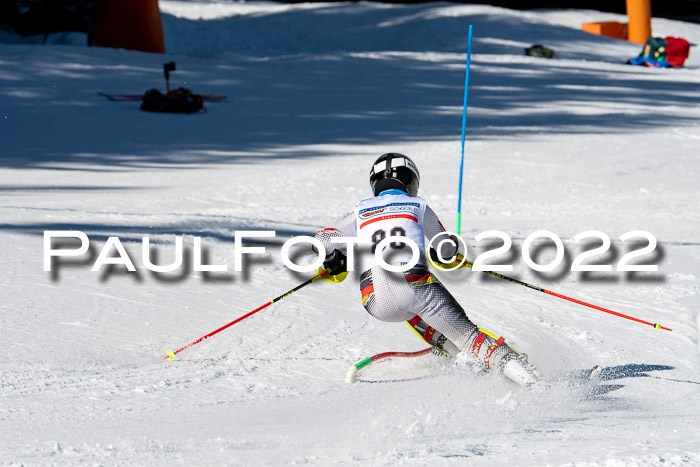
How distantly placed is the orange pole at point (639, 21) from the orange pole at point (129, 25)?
50.5 feet

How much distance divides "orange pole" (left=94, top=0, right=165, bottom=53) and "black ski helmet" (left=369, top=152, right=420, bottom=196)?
19.1m

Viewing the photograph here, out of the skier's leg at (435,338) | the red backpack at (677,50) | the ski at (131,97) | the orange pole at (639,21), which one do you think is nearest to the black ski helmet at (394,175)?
the skier's leg at (435,338)

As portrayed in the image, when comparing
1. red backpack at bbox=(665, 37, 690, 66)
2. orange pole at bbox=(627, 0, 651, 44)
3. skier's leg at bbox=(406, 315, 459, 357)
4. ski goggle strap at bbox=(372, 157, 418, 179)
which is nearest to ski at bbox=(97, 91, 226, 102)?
ski goggle strap at bbox=(372, 157, 418, 179)

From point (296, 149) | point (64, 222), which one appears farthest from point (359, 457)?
point (296, 149)

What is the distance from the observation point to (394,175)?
5078mm

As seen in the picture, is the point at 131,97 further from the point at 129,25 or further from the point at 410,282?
the point at 410,282

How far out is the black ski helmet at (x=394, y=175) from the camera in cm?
507

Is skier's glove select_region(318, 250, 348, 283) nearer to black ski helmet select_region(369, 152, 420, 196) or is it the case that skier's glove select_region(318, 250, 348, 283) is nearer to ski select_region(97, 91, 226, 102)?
black ski helmet select_region(369, 152, 420, 196)

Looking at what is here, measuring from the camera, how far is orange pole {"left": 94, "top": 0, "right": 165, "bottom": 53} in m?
23.1

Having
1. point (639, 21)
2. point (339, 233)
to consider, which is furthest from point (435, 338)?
point (639, 21)

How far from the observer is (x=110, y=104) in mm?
17438

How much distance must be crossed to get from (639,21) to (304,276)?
85.3 ft

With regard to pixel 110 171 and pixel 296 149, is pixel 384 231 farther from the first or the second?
pixel 296 149

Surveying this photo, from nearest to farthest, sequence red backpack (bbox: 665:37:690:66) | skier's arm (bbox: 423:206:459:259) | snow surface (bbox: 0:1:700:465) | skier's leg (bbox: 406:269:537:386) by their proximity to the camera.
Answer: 1. snow surface (bbox: 0:1:700:465)
2. skier's leg (bbox: 406:269:537:386)
3. skier's arm (bbox: 423:206:459:259)
4. red backpack (bbox: 665:37:690:66)
